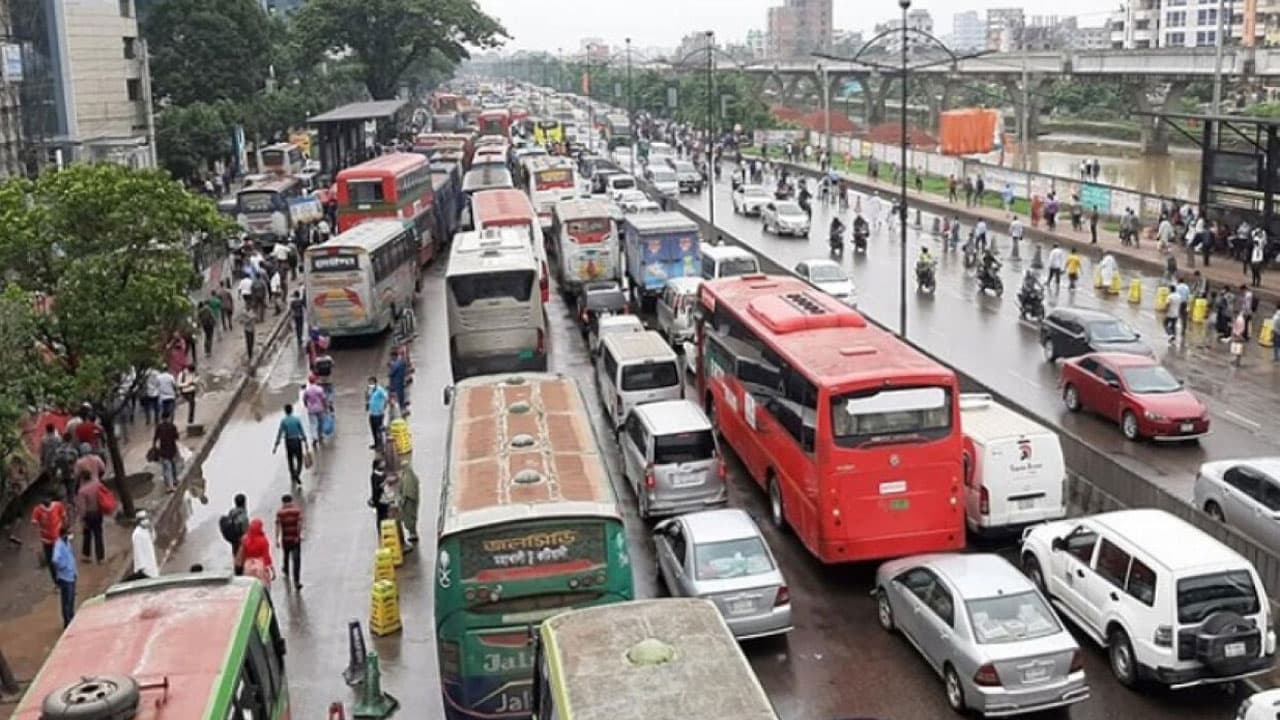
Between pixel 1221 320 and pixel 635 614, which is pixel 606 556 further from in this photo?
pixel 1221 320

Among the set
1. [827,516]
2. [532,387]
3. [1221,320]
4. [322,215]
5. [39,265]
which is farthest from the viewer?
[322,215]

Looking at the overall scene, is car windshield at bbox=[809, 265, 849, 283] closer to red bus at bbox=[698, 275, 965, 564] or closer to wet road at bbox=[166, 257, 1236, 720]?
wet road at bbox=[166, 257, 1236, 720]

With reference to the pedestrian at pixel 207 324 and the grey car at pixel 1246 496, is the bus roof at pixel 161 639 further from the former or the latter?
the pedestrian at pixel 207 324

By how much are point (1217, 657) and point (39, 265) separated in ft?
52.1

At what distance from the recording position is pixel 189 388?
27.1 metres

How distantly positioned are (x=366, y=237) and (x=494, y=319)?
8.71 m

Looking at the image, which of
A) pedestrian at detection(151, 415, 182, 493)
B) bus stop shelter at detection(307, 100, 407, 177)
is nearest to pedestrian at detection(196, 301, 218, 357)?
pedestrian at detection(151, 415, 182, 493)

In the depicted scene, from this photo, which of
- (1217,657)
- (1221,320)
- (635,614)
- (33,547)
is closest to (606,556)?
(635,614)

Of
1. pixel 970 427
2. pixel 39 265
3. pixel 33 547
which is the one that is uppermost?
pixel 39 265

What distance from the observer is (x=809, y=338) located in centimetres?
1823

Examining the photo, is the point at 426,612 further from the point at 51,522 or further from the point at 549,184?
the point at 549,184

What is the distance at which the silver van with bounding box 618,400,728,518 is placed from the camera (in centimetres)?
1862

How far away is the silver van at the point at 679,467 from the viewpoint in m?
18.6

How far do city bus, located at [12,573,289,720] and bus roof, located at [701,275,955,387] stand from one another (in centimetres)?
773
